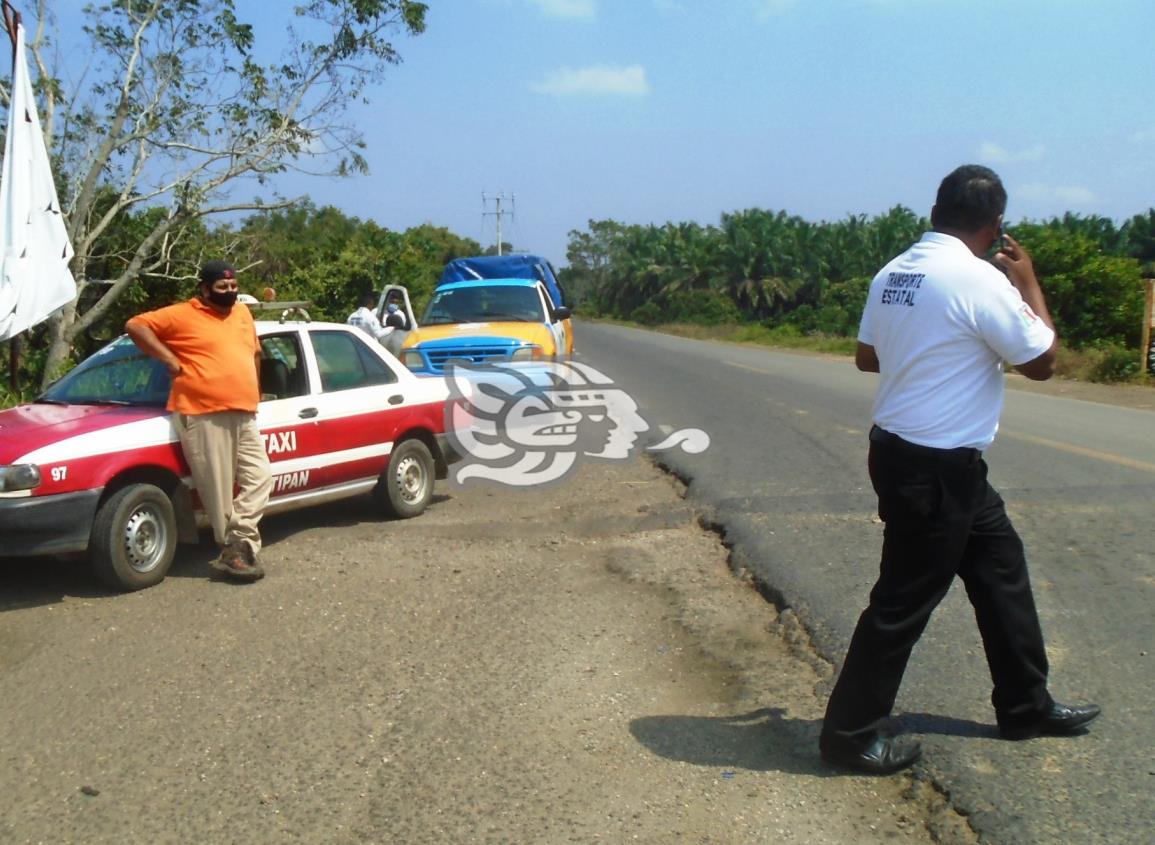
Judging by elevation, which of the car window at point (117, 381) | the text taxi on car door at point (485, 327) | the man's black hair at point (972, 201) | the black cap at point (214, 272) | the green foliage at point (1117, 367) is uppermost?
the man's black hair at point (972, 201)

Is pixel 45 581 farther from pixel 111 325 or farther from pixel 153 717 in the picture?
pixel 111 325

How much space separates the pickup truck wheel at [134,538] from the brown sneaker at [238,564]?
0.98 feet

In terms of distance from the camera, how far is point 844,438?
1176cm

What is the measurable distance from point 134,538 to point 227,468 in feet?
2.09

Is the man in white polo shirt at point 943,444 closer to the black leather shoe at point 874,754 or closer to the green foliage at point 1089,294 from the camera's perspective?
the black leather shoe at point 874,754

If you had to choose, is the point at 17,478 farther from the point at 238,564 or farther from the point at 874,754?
the point at 874,754

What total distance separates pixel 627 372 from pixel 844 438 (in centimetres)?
1094

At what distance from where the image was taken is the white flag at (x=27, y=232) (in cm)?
755

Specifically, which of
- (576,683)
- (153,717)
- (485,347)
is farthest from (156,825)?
(485,347)

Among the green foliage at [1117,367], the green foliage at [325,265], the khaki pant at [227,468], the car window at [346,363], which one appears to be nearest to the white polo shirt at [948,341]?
the khaki pant at [227,468]

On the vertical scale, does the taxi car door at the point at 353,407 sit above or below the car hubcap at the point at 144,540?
above

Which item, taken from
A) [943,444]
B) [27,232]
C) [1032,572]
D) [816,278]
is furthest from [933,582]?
[816,278]

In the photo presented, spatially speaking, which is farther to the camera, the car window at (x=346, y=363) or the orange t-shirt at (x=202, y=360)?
the car window at (x=346, y=363)

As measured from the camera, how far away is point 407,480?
8469 millimetres
